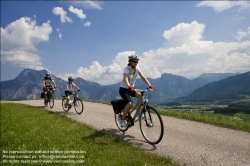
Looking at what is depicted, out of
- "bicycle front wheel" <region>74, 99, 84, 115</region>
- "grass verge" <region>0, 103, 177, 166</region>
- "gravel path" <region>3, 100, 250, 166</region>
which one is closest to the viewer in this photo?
"gravel path" <region>3, 100, 250, 166</region>

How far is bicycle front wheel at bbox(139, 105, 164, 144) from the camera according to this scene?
724cm

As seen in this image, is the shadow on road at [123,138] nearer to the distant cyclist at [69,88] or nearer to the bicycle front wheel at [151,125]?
the bicycle front wheel at [151,125]

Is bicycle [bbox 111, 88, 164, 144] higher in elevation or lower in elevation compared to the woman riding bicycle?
lower

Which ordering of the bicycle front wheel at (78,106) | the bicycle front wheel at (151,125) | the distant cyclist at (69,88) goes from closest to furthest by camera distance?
1. the bicycle front wheel at (151,125)
2. the bicycle front wheel at (78,106)
3. the distant cyclist at (69,88)

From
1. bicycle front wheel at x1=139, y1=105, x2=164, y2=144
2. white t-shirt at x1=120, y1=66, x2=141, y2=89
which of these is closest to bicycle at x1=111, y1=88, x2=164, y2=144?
bicycle front wheel at x1=139, y1=105, x2=164, y2=144

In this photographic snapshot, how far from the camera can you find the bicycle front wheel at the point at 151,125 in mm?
7245

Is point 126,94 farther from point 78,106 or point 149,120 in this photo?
point 78,106

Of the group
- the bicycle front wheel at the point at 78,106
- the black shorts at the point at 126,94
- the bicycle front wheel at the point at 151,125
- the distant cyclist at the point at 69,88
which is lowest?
the bicycle front wheel at the point at 151,125

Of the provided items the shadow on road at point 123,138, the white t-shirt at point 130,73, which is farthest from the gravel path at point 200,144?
the white t-shirt at point 130,73

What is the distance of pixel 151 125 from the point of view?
7.70 metres

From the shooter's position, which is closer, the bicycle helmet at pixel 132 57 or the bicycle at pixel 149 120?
the bicycle at pixel 149 120

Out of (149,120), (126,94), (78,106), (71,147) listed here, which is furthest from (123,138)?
(78,106)

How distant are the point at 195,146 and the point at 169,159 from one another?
1.75m

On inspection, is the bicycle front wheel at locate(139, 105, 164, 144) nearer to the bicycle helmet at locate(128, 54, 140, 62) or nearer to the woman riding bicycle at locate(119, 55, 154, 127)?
the woman riding bicycle at locate(119, 55, 154, 127)
